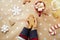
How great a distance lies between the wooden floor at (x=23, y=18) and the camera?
3.06ft

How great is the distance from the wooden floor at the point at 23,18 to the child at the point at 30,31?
28mm

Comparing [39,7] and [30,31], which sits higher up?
[39,7]

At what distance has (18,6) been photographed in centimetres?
105

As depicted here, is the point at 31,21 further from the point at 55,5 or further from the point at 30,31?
the point at 55,5

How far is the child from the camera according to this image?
92 cm

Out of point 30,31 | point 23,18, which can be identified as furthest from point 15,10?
point 30,31

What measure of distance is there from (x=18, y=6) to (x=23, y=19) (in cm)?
11

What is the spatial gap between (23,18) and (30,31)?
11cm

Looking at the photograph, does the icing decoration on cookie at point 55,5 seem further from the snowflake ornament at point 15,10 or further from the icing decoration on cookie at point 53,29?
the snowflake ornament at point 15,10

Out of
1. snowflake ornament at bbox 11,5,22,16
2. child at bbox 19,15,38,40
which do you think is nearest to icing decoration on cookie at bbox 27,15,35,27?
child at bbox 19,15,38,40

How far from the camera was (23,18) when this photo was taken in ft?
3.28

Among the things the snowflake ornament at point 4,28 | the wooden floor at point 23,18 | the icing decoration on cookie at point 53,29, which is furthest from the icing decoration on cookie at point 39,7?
the snowflake ornament at point 4,28

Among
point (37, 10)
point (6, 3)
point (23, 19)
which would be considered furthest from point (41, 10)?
point (6, 3)

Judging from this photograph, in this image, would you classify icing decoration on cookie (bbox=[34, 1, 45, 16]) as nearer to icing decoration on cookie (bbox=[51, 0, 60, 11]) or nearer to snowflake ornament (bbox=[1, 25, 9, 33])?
icing decoration on cookie (bbox=[51, 0, 60, 11])
